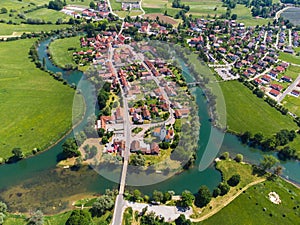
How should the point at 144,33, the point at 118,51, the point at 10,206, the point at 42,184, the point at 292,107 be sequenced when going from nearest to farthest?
the point at 10,206 → the point at 42,184 → the point at 292,107 → the point at 118,51 → the point at 144,33

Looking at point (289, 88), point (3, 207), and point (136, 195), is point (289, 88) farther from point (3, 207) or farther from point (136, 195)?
point (3, 207)

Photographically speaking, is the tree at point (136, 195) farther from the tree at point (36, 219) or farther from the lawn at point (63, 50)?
the lawn at point (63, 50)

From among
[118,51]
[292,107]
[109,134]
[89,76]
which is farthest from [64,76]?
[292,107]

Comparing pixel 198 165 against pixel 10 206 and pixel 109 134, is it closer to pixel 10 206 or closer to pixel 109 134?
pixel 109 134

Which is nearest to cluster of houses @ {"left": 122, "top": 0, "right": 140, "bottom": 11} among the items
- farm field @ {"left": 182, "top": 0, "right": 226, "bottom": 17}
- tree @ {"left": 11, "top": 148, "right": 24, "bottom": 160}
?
farm field @ {"left": 182, "top": 0, "right": 226, "bottom": 17}

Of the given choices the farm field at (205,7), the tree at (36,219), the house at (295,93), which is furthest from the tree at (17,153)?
the farm field at (205,7)

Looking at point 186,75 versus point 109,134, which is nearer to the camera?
point 109,134
